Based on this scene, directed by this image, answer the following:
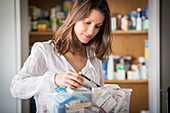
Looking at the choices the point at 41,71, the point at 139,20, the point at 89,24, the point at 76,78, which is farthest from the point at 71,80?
the point at 139,20

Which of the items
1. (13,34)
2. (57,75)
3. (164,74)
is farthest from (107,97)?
(164,74)

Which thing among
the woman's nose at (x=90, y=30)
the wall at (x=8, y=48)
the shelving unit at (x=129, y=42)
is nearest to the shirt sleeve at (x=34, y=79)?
the woman's nose at (x=90, y=30)

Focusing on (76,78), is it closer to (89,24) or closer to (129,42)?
(89,24)

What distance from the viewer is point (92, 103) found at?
0.67 meters

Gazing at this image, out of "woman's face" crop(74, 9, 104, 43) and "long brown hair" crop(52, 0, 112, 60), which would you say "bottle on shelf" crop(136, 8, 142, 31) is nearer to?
"long brown hair" crop(52, 0, 112, 60)

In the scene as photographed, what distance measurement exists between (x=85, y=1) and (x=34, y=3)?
5.35 ft

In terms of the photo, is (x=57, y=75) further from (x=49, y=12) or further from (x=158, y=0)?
(x=49, y=12)

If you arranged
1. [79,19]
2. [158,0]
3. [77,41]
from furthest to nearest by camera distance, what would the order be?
[158,0]
[77,41]
[79,19]

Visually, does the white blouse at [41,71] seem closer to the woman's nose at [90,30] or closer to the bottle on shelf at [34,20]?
the woman's nose at [90,30]

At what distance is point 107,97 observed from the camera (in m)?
0.69

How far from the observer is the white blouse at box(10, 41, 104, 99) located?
790 millimetres

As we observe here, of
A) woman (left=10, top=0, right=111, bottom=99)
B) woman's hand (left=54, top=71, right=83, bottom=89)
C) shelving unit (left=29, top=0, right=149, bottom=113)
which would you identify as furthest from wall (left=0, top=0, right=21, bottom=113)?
woman's hand (left=54, top=71, right=83, bottom=89)

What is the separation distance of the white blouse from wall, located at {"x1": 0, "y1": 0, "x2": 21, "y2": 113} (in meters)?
0.87

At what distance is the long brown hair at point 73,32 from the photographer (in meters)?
1.06
